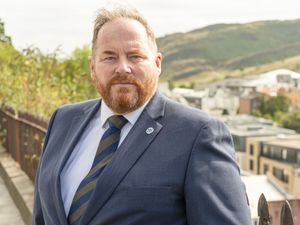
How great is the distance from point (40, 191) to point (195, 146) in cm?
60

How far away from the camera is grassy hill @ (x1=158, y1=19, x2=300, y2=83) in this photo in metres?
Answer: 164

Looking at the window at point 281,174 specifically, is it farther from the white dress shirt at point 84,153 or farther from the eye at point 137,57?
the eye at point 137,57

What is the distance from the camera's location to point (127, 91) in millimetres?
1536

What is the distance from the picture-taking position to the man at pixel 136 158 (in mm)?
1403

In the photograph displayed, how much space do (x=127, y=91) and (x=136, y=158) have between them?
0.19 metres

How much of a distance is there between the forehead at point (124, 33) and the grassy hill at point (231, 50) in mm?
156128

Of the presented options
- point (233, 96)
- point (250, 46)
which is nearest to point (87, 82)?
point (233, 96)

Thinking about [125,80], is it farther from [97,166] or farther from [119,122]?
[97,166]

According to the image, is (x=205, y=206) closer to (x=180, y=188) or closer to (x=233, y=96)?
(x=180, y=188)

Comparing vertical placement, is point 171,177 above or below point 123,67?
below

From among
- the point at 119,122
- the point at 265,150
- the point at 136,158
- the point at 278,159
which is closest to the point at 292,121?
the point at 265,150

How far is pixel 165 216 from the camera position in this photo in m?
1.42

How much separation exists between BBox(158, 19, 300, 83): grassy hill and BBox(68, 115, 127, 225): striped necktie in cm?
15611

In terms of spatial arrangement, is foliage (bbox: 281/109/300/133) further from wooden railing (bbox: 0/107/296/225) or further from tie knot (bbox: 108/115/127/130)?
tie knot (bbox: 108/115/127/130)
